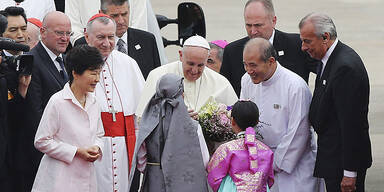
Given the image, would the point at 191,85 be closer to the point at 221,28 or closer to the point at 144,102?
the point at 144,102

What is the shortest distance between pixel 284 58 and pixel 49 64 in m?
1.93

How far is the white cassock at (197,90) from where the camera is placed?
7.85m

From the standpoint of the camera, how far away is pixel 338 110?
7.23 m

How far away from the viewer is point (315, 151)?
7.70 meters

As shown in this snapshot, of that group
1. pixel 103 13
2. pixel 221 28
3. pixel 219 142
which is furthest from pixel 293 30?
pixel 219 142

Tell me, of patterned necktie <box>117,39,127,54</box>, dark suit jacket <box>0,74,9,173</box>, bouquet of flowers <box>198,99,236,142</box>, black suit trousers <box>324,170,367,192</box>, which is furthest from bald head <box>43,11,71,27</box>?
black suit trousers <box>324,170,367,192</box>

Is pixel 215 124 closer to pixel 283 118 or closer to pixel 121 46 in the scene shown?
pixel 283 118

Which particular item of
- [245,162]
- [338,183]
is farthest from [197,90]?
[338,183]

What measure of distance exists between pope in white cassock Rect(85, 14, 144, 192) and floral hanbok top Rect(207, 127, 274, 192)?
3.64 ft

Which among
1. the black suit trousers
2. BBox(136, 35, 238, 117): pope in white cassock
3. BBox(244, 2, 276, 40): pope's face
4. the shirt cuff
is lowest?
the black suit trousers

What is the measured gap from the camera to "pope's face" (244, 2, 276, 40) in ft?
27.6

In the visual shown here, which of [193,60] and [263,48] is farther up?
[263,48]

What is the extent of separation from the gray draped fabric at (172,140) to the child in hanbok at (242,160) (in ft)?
0.47

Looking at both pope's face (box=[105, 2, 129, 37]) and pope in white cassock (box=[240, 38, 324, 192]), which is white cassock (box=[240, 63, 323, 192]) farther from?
pope's face (box=[105, 2, 129, 37])
